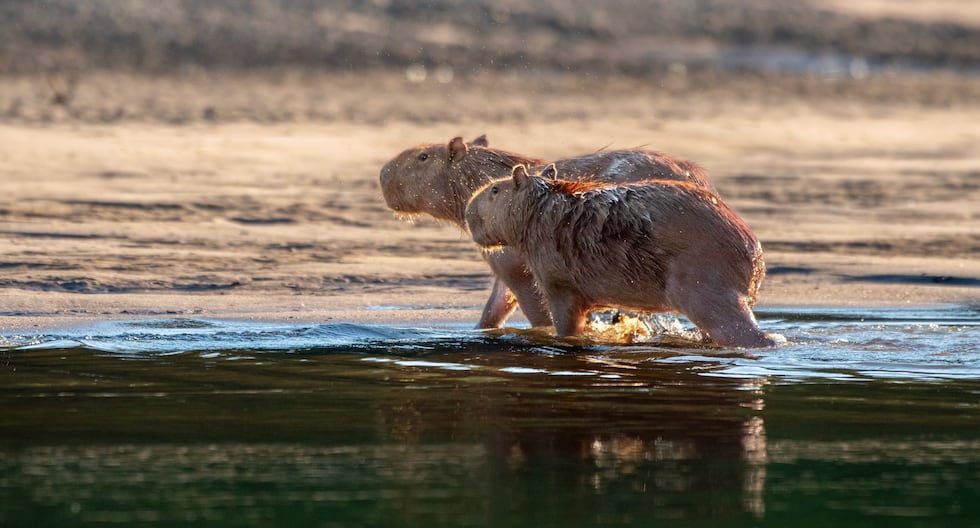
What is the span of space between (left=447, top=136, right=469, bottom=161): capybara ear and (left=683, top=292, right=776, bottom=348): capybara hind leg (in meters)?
2.03

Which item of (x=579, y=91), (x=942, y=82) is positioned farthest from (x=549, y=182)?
(x=942, y=82)

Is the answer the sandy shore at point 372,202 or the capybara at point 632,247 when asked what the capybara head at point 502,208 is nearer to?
the capybara at point 632,247

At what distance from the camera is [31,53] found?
79.4ft

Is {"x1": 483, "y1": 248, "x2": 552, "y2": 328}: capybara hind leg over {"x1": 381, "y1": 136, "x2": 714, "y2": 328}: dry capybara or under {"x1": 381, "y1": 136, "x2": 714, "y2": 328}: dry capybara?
under

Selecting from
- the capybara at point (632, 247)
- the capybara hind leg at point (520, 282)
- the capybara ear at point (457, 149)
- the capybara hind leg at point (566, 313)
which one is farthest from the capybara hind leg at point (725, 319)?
the capybara ear at point (457, 149)

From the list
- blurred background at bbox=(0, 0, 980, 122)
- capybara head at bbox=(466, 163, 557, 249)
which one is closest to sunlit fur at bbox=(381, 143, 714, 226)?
capybara head at bbox=(466, 163, 557, 249)

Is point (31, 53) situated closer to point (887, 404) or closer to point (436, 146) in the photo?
point (436, 146)

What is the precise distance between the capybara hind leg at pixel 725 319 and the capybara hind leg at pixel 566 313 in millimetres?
756

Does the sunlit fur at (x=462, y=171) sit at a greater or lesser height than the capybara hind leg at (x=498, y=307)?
greater

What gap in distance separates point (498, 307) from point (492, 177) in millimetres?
755

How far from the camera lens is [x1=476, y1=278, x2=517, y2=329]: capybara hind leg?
923 centimetres

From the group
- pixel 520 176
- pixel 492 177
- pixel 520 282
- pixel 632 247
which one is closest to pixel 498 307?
pixel 520 282

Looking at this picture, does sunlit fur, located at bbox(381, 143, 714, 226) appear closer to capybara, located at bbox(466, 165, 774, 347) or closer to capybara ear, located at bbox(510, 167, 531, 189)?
capybara, located at bbox(466, 165, 774, 347)

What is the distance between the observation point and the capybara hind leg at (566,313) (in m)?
8.46
